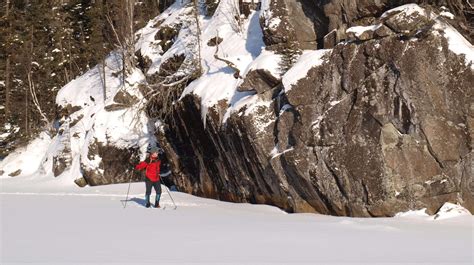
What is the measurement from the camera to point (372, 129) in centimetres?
1197

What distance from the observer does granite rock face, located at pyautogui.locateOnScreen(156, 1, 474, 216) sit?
37.6 feet

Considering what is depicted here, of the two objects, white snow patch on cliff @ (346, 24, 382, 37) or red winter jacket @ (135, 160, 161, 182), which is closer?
white snow patch on cliff @ (346, 24, 382, 37)

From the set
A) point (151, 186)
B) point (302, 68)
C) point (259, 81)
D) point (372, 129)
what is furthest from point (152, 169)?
point (372, 129)

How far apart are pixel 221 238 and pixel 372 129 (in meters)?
5.49

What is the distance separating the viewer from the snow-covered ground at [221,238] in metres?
6.66

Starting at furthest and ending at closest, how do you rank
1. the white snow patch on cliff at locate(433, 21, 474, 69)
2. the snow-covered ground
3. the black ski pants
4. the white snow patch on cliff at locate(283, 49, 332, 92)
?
the black ski pants → the white snow patch on cliff at locate(283, 49, 332, 92) → the white snow patch on cliff at locate(433, 21, 474, 69) → the snow-covered ground

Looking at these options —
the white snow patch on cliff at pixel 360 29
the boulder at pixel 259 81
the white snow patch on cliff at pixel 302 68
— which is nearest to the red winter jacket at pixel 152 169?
the boulder at pixel 259 81

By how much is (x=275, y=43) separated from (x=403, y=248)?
31.9ft

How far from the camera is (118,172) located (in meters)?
22.8

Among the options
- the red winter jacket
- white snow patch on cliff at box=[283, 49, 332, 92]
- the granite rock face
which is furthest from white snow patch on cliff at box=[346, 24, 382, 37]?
the red winter jacket

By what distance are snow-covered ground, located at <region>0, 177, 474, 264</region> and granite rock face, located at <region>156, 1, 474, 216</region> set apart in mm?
837

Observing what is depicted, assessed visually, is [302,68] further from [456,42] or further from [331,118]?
[456,42]

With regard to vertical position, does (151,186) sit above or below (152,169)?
below

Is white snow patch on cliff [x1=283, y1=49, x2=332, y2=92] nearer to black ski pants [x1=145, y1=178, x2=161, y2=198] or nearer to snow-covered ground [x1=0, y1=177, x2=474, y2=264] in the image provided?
snow-covered ground [x1=0, y1=177, x2=474, y2=264]
